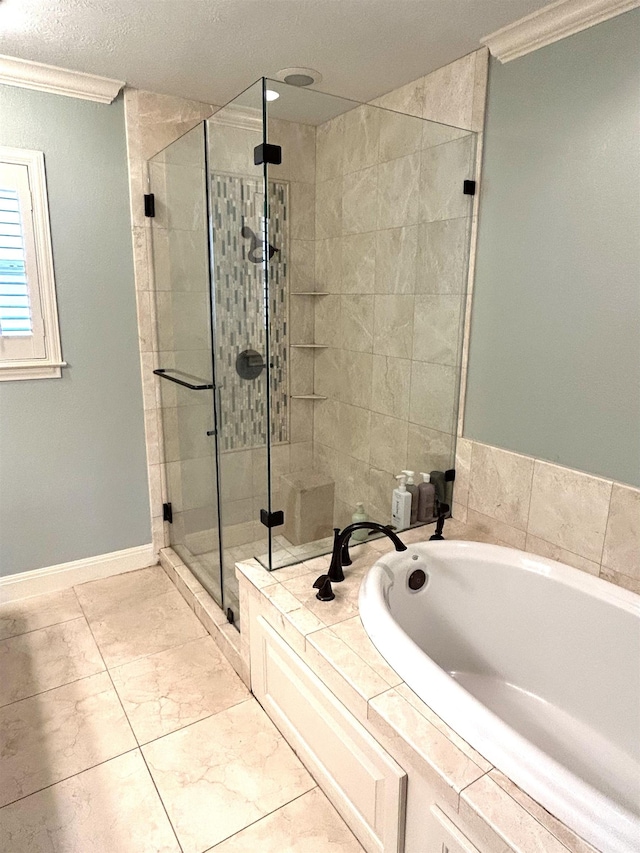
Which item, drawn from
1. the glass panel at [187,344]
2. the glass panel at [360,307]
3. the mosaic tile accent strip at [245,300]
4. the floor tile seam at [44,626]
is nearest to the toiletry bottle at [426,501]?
the glass panel at [360,307]

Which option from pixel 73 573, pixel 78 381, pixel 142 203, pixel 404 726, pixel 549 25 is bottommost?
pixel 73 573

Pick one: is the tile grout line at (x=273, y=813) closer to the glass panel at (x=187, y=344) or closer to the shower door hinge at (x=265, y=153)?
the glass panel at (x=187, y=344)

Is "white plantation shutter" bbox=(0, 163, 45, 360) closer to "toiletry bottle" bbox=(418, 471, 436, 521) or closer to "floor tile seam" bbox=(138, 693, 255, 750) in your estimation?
"floor tile seam" bbox=(138, 693, 255, 750)

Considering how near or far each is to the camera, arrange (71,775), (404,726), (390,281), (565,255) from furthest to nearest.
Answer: (390,281), (565,255), (71,775), (404,726)

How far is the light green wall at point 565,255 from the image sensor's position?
1.52 m

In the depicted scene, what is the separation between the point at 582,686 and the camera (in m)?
1.60

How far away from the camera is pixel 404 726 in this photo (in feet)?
3.75

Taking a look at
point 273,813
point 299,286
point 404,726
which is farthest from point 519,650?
point 299,286

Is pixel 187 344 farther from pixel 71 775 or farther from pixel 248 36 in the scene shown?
pixel 71 775

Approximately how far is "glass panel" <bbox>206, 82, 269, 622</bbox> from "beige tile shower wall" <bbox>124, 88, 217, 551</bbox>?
1.95 ft

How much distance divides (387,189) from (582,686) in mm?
1977

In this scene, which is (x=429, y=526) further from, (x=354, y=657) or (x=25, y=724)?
(x=25, y=724)

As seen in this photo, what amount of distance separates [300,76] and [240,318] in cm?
105

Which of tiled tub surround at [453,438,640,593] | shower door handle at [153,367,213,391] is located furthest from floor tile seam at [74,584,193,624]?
tiled tub surround at [453,438,640,593]
